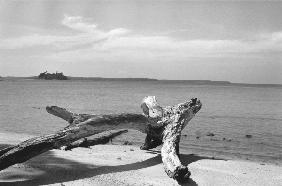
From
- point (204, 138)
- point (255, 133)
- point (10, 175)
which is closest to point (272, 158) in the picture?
point (204, 138)

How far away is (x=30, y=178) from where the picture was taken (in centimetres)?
677

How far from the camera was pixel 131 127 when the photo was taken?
9.04 metres

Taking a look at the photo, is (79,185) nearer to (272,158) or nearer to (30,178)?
(30,178)

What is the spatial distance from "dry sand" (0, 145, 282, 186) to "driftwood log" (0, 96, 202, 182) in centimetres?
38

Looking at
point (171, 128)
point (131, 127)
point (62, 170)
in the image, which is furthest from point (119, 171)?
point (171, 128)

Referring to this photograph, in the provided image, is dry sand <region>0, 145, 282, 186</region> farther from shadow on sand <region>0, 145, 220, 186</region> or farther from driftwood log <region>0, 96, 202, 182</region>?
driftwood log <region>0, 96, 202, 182</region>

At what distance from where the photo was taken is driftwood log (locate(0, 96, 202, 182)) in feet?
21.7

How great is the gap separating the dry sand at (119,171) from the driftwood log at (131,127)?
1.25 ft

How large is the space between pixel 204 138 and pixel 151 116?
6977 mm

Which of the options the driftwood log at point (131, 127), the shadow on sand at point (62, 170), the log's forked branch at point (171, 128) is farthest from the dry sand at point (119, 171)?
the driftwood log at point (131, 127)

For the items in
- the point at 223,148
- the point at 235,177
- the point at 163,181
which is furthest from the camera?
the point at 223,148

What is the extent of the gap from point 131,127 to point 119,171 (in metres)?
1.67

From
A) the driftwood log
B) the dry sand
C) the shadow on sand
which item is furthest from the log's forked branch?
the shadow on sand

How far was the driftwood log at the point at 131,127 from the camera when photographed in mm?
6621
